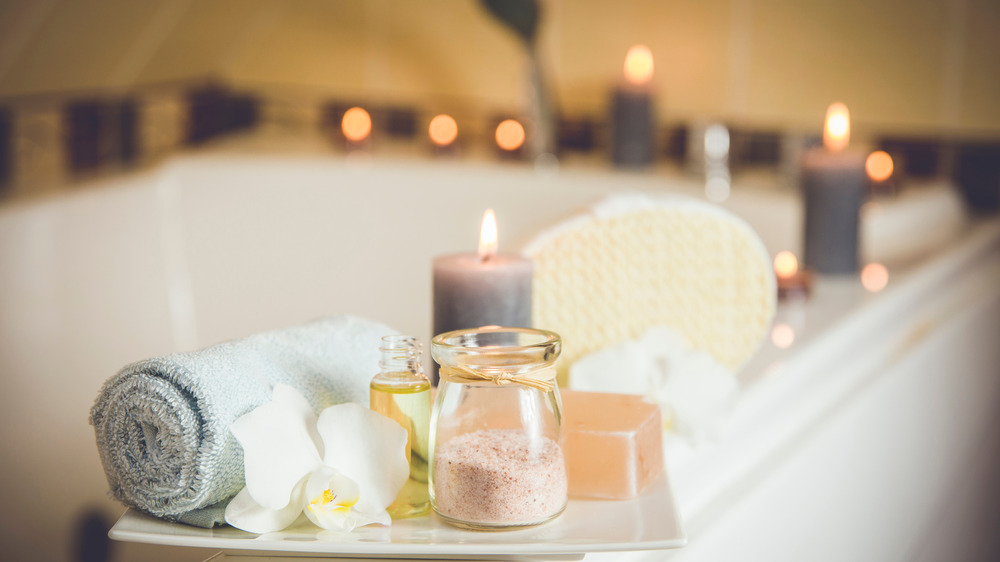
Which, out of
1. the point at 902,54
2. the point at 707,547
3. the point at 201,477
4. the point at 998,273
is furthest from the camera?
the point at 902,54

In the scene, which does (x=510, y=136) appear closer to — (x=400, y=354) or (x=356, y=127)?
(x=356, y=127)

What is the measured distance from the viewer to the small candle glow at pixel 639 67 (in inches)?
59.0

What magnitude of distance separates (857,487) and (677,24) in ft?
3.38

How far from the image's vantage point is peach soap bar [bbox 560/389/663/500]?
1.50 feet

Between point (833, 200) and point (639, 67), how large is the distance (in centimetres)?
56

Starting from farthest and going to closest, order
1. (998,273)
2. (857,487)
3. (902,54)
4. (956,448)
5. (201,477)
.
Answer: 1. (902,54)
2. (998,273)
3. (956,448)
4. (857,487)
5. (201,477)

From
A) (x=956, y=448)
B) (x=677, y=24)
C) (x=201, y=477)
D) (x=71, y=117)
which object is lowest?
(x=956, y=448)

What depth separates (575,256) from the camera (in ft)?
2.07

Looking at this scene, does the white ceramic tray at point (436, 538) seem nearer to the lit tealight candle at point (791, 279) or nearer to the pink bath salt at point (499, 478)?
the pink bath salt at point (499, 478)

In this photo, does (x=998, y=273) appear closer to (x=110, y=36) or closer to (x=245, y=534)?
(x=245, y=534)

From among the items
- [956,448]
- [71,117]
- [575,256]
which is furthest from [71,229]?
[956,448]

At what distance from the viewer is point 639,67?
4.95 feet

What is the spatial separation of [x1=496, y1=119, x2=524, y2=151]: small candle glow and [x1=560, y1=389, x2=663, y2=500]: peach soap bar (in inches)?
49.9

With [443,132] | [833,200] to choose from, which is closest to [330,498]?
[833,200]
